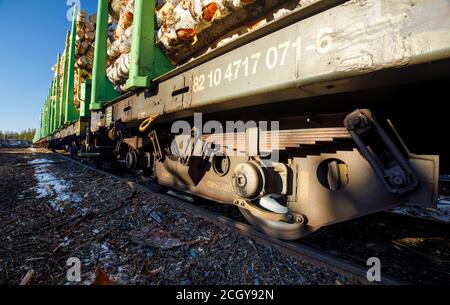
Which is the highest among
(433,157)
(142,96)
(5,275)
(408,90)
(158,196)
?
(142,96)

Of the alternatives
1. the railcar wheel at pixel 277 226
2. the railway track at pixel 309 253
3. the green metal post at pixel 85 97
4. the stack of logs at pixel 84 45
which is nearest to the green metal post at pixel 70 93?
the stack of logs at pixel 84 45

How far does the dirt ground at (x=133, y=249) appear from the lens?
148 centimetres

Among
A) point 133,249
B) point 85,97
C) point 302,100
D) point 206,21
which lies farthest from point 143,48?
point 85,97

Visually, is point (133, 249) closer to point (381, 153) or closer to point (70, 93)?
point (381, 153)

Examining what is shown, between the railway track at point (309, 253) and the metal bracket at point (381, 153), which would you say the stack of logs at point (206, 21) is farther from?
the railway track at point (309, 253)

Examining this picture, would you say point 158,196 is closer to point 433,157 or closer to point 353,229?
point 353,229

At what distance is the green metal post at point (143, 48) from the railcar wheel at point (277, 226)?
77.1 inches

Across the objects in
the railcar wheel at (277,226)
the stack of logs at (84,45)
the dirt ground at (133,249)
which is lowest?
the dirt ground at (133,249)

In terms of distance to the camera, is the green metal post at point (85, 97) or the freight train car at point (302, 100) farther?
the green metal post at point (85, 97)

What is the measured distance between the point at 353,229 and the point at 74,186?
4.22 m

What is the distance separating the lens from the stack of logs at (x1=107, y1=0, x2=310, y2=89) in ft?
6.70

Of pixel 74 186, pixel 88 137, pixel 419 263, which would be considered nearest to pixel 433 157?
pixel 419 263

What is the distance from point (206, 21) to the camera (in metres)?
2.35

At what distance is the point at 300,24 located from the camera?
140cm
